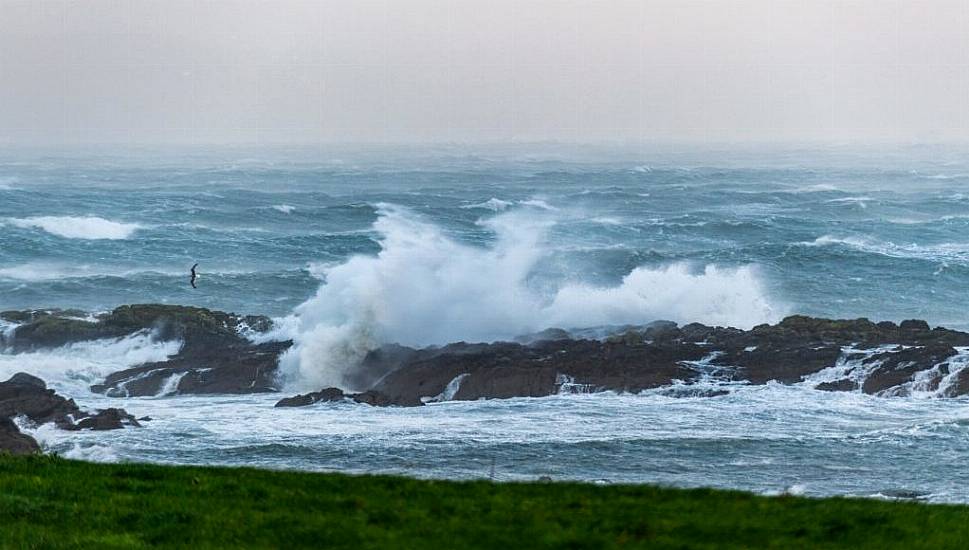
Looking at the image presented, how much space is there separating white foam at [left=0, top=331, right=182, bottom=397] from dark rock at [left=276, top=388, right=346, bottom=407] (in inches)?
243

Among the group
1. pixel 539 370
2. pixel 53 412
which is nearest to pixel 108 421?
pixel 53 412

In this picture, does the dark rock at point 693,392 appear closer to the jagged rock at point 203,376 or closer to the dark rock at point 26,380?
the jagged rock at point 203,376

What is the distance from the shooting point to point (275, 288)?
50.2m

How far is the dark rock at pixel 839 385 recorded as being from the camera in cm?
2749

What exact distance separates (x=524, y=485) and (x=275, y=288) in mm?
39927

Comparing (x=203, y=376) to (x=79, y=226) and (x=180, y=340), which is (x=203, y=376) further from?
(x=79, y=226)

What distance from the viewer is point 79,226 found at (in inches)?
2685

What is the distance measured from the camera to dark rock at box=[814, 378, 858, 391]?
2749 cm

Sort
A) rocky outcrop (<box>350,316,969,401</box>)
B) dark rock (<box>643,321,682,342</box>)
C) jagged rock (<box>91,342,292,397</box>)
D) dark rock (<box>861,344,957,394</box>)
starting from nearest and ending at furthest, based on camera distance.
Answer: dark rock (<box>861,344,957,394</box>) < rocky outcrop (<box>350,316,969,401</box>) < jagged rock (<box>91,342,292,397</box>) < dark rock (<box>643,321,682,342</box>)

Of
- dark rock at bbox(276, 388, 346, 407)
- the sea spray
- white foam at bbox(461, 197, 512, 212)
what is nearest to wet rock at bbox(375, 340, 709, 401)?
dark rock at bbox(276, 388, 346, 407)

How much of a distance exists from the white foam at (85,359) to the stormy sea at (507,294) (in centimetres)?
10

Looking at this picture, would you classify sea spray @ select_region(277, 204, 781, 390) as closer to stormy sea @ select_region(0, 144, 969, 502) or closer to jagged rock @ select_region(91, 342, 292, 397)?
stormy sea @ select_region(0, 144, 969, 502)

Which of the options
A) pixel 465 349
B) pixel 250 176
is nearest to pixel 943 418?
pixel 465 349

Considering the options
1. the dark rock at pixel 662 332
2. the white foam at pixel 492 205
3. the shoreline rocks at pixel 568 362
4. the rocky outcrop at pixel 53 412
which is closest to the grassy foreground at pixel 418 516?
the rocky outcrop at pixel 53 412
